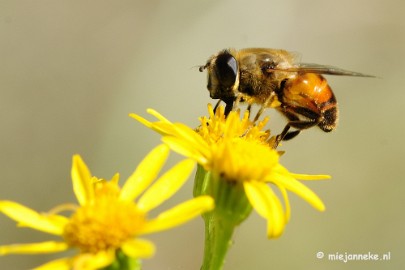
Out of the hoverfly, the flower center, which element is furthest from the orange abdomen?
the flower center

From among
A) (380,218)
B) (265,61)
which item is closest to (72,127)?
(380,218)

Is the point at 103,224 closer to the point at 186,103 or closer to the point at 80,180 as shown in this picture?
the point at 80,180

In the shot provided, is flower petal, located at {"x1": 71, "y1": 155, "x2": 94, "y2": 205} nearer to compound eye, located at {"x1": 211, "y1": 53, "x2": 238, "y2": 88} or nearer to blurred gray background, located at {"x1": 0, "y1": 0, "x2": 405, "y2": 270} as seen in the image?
compound eye, located at {"x1": 211, "y1": 53, "x2": 238, "y2": 88}

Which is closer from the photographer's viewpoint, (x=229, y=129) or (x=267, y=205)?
(x=267, y=205)

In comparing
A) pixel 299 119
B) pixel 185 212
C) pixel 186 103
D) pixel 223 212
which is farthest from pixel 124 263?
pixel 186 103

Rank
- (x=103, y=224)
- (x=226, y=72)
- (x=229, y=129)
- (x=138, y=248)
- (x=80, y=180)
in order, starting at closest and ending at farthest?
(x=138, y=248) → (x=103, y=224) → (x=80, y=180) → (x=229, y=129) → (x=226, y=72)
